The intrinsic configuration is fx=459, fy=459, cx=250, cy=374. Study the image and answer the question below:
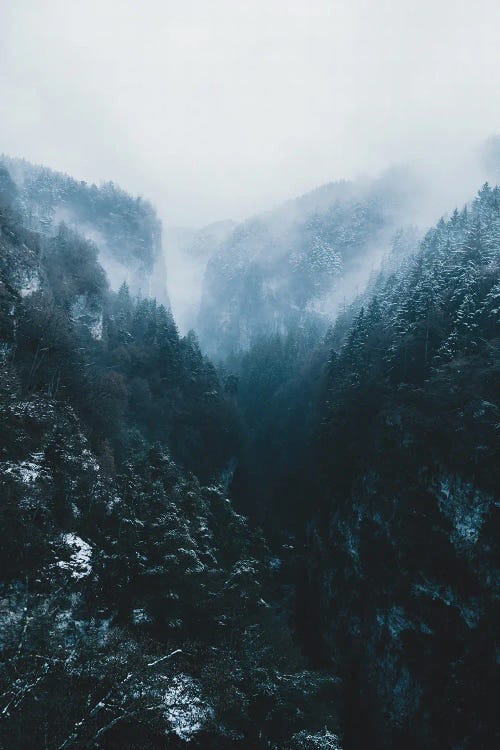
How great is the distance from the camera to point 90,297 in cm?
8938

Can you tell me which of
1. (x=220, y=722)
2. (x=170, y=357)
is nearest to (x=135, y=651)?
(x=220, y=722)

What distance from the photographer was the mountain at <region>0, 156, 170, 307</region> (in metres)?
163

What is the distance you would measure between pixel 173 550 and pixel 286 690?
16.0 m

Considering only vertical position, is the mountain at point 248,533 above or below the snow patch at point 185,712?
above

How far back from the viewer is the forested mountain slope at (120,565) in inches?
1051

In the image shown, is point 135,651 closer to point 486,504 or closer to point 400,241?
point 486,504

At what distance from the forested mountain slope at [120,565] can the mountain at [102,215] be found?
92112 millimetres

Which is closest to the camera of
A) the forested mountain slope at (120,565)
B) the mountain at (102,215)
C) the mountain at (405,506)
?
the forested mountain slope at (120,565)

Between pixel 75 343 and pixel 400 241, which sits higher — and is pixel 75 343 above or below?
below

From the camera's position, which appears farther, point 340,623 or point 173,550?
point 340,623

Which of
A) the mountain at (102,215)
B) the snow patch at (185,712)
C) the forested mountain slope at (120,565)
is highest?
the mountain at (102,215)

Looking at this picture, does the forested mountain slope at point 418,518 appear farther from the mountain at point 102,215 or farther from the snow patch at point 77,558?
the mountain at point 102,215

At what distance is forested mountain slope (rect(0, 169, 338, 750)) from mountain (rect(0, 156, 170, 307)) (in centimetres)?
9211

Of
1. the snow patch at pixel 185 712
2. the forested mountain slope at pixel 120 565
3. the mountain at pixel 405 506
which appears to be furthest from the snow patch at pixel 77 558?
the mountain at pixel 405 506
